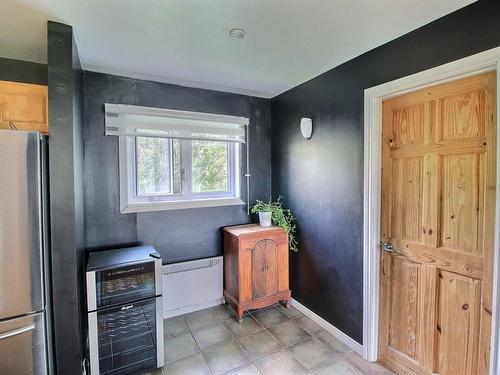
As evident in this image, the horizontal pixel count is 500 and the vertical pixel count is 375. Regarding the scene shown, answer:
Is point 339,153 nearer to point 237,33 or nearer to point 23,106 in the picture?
point 237,33

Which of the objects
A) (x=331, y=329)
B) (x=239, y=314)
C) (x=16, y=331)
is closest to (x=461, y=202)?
(x=331, y=329)

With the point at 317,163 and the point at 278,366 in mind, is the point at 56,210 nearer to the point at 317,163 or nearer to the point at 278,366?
Answer: the point at 278,366

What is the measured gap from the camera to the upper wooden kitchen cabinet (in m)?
1.70

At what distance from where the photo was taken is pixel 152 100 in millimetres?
2588

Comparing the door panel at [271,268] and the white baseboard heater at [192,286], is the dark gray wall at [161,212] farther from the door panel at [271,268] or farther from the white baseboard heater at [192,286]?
the door panel at [271,268]

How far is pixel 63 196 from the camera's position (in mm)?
1615

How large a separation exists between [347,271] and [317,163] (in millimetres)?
1009

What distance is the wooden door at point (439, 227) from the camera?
4.87 ft

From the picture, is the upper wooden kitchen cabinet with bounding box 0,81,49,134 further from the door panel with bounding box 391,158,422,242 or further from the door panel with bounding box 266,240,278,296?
the door panel with bounding box 391,158,422,242

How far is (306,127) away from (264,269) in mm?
1485

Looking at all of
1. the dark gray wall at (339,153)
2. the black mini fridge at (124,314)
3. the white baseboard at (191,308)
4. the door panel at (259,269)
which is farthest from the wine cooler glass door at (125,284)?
the dark gray wall at (339,153)

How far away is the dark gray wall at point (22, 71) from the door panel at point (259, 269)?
236cm

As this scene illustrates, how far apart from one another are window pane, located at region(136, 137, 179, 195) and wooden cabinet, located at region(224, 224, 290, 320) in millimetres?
830

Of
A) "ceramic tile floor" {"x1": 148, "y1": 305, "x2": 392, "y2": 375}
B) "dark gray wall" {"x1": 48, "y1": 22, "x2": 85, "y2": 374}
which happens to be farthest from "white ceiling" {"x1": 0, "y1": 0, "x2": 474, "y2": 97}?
"ceramic tile floor" {"x1": 148, "y1": 305, "x2": 392, "y2": 375}
